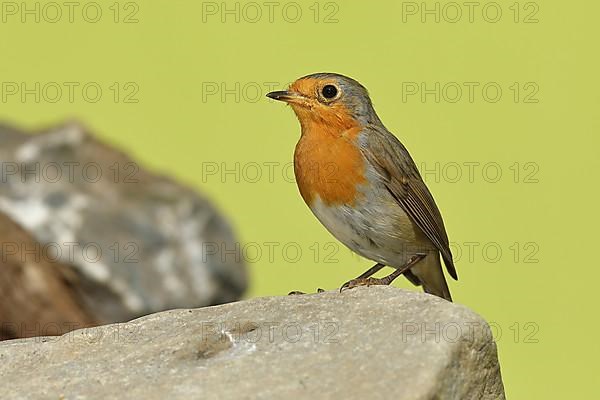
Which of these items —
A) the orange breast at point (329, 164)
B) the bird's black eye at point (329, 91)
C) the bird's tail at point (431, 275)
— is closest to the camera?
the orange breast at point (329, 164)

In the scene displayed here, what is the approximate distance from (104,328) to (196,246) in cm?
439

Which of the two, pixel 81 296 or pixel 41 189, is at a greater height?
pixel 41 189

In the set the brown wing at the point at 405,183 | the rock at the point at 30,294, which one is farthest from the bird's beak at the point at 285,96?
the rock at the point at 30,294

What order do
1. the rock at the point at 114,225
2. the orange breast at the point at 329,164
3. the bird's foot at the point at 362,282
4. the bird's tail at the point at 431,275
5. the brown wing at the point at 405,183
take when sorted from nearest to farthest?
1. the bird's foot at the point at 362,282
2. the orange breast at the point at 329,164
3. the brown wing at the point at 405,183
4. the bird's tail at the point at 431,275
5. the rock at the point at 114,225

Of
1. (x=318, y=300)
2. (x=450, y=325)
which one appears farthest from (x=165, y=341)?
(x=450, y=325)

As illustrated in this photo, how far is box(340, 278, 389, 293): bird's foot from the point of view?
619 centimetres

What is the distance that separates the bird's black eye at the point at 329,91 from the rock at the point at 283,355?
1323mm

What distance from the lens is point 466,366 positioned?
5.14 m

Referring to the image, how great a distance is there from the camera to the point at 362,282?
6.33m

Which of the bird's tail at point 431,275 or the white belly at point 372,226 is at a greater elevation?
the white belly at point 372,226

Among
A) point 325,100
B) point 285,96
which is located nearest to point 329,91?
point 325,100

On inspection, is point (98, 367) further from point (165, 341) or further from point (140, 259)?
point (140, 259)

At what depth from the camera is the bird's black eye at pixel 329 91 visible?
21.9 ft

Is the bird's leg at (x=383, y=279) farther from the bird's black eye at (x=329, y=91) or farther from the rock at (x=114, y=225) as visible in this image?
the rock at (x=114, y=225)
